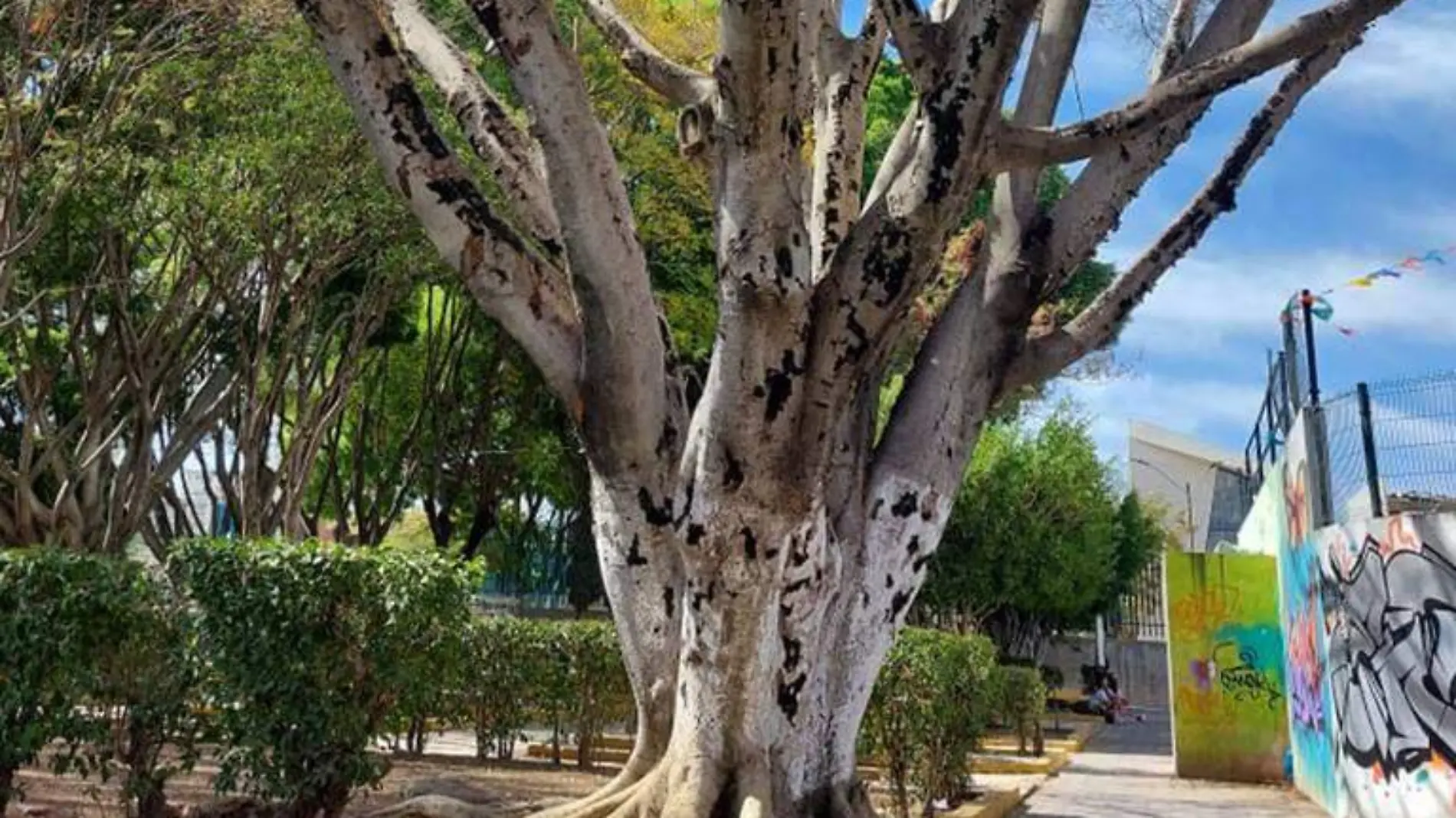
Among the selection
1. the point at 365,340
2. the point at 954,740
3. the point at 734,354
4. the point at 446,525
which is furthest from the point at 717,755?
the point at 446,525

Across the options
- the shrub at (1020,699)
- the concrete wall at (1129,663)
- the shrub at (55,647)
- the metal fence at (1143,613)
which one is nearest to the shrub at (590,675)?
the shrub at (1020,699)

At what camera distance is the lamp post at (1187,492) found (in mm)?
43250

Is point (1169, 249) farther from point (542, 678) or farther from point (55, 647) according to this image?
point (542, 678)

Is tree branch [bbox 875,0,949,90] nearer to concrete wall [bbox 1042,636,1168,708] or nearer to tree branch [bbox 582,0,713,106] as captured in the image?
tree branch [bbox 582,0,713,106]

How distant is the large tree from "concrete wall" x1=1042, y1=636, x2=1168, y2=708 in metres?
29.6

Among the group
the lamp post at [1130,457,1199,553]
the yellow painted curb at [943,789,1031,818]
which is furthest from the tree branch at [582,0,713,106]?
the lamp post at [1130,457,1199,553]

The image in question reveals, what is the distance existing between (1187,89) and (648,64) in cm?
292

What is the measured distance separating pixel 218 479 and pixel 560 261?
13.5 m

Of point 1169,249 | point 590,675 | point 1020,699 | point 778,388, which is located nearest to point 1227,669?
point 1020,699

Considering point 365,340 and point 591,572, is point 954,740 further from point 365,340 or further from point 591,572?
point 591,572

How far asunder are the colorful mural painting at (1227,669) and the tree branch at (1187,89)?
39.4 ft

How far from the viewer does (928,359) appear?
7.10 meters

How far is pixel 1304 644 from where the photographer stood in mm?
13570

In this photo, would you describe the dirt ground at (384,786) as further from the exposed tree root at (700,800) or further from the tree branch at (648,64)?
the tree branch at (648,64)
